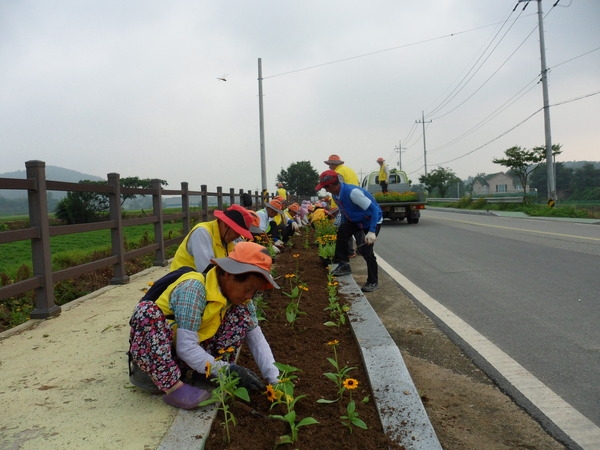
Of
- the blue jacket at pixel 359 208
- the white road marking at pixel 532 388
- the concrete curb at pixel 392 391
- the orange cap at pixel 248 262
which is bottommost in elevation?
the white road marking at pixel 532 388

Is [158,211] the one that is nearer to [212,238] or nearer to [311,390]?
[212,238]

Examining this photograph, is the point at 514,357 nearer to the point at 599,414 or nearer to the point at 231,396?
the point at 599,414

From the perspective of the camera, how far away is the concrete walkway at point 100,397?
2.38 metres

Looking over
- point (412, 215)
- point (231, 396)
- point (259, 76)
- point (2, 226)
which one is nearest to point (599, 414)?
point (231, 396)

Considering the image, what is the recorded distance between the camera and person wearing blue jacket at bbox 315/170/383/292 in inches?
234

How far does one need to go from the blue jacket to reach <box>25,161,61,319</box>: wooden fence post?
3.44m

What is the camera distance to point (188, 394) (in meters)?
2.64

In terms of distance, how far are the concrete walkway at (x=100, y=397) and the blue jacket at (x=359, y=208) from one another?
1856 mm

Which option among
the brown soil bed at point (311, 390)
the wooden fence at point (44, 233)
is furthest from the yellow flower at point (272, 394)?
the wooden fence at point (44, 233)

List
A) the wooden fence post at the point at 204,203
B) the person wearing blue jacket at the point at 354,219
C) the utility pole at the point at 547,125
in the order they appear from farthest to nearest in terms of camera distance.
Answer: the utility pole at the point at 547,125
the wooden fence post at the point at 204,203
the person wearing blue jacket at the point at 354,219

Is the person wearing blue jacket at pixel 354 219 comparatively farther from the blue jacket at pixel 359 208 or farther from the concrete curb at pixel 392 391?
the concrete curb at pixel 392 391

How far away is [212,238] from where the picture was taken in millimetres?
3799

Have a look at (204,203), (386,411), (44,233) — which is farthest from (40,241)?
(204,203)

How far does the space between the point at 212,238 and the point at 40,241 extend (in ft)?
6.80
